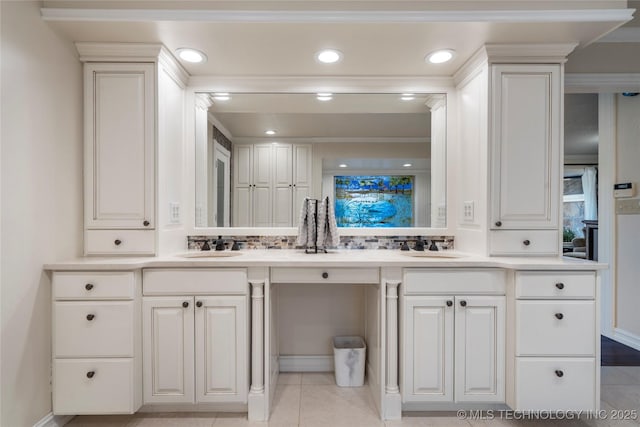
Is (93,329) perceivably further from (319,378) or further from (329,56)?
(329,56)

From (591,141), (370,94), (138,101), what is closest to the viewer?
(138,101)

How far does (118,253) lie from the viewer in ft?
6.17

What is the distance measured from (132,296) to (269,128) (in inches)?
54.2

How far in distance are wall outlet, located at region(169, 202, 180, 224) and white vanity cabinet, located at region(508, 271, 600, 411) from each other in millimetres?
2022

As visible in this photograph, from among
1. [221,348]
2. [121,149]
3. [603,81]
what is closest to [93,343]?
[221,348]

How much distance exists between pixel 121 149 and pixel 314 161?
1.21 metres

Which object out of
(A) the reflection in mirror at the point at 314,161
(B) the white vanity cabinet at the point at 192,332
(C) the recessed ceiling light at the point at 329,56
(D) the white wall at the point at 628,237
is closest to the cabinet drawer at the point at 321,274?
(B) the white vanity cabinet at the point at 192,332

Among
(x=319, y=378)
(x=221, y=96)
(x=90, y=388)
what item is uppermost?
(x=221, y=96)

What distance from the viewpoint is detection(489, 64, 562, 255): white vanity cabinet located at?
188 centimetres

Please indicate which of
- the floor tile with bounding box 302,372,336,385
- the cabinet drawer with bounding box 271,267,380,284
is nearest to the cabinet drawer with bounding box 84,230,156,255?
the cabinet drawer with bounding box 271,267,380,284

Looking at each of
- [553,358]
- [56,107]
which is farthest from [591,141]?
[56,107]

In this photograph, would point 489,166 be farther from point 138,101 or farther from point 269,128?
point 138,101

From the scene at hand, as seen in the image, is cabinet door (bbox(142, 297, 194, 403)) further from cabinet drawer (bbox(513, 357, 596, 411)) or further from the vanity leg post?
cabinet drawer (bbox(513, 357, 596, 411))

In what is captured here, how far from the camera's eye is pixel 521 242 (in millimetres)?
1909
